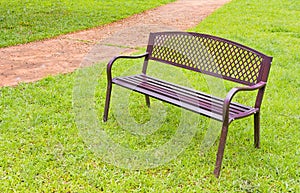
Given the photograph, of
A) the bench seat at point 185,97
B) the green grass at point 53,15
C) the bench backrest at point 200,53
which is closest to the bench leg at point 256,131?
the bench seat at point 185,97

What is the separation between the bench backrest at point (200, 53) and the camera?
3.76m

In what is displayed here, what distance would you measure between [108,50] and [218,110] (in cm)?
452

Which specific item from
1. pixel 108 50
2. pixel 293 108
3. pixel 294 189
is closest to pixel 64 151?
pixel 294 189

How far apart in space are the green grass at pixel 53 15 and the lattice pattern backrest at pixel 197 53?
4.43 m

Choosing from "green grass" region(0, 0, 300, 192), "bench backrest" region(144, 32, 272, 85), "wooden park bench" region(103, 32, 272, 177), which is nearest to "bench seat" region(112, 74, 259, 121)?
"wooden park bench" region(103, 32, 272, 177)

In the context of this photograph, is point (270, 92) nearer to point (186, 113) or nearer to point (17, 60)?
point (186, 113)

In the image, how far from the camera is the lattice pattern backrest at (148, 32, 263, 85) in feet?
12.5

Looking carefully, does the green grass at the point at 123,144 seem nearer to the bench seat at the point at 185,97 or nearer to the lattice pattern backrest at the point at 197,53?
the bench seat at the point at 185,97

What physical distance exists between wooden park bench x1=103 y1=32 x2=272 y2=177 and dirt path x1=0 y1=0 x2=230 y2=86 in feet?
7.08

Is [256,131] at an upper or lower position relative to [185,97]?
lower

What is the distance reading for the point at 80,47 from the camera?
7668 millimetres

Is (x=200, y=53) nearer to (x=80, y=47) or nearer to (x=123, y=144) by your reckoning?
(x=123, y=144)

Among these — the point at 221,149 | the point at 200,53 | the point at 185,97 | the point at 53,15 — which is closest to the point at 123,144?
the point at 185,97

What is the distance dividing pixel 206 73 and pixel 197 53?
40 centimetres
